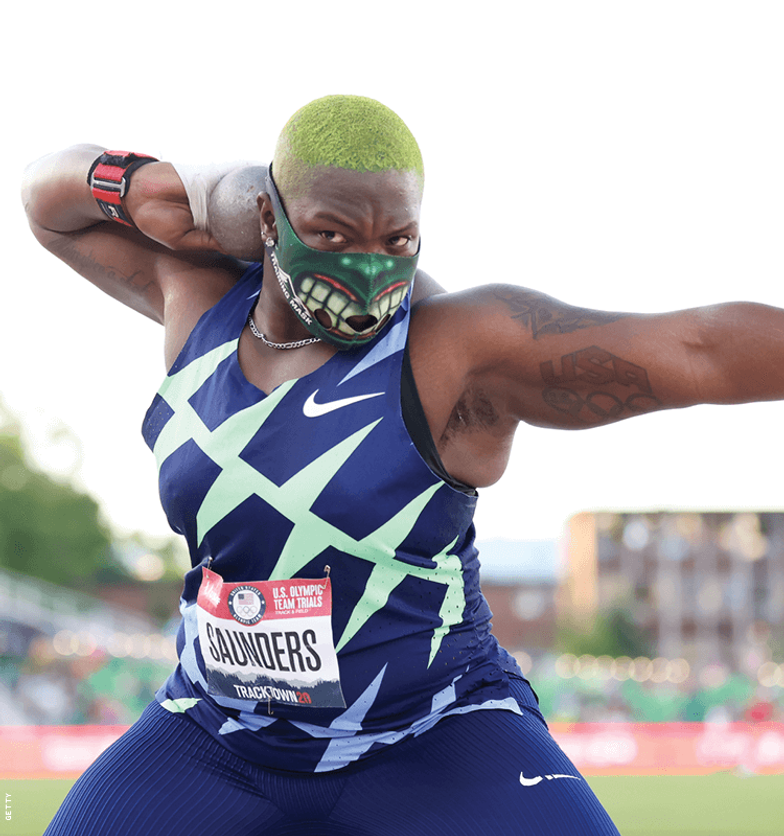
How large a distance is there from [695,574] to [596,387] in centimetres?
5169

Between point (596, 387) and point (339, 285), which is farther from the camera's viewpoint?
point (339, 285)

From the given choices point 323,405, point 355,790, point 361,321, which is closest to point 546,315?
point 361,321

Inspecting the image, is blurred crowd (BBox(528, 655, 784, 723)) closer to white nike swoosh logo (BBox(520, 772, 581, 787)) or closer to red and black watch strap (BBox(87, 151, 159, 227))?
white nike swoosh logo (BBox(520, 772, 581, 787))

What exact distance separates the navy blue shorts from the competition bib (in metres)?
0.18

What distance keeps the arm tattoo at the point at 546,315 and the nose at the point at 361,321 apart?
29 centimetres

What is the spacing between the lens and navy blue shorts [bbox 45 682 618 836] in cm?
194

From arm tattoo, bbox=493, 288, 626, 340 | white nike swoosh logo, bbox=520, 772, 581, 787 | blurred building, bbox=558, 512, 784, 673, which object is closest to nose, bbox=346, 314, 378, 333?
arm tattoo, bbox=493, 288, 626, 340

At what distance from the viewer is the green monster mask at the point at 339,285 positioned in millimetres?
2020

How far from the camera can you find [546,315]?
203cm

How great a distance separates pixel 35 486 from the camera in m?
38.1

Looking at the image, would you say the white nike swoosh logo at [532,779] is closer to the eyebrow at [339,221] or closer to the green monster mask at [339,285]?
the green monster mask at [339,285]

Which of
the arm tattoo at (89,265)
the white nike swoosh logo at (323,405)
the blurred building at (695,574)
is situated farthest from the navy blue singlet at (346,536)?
the blurred building at (695,574)

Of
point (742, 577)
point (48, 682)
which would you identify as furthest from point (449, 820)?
point (742, 577)

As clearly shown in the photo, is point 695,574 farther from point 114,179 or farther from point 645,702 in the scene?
point 114,179
